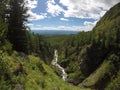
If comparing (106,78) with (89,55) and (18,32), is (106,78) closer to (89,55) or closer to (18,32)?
(89,55)

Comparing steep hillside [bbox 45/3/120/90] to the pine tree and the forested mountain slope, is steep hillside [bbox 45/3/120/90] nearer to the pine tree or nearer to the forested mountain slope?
the forested mountain slope

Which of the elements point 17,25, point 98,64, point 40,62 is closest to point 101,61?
point 98,64

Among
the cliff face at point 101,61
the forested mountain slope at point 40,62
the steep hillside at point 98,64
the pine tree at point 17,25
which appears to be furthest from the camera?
the steep hillside at point 98,64

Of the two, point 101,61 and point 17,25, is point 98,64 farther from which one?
point 17,25

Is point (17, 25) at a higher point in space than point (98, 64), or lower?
higher

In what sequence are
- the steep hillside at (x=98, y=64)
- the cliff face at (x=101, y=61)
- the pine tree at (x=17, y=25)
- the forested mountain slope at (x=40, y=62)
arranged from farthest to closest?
the steep hillside at (x=98, y=64), the cliff face at (x=101, y=61), the pine tree at (x=17, y=25), the forested mountain slope at (x=40, y=62)

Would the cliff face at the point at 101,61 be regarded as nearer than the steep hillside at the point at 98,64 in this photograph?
Yes

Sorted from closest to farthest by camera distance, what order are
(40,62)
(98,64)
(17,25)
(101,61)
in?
(40,62) < (17,25) < (101,61) < (98,64)

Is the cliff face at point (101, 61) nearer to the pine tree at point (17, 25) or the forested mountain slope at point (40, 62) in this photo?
the forested mountain slope at point (40, 62)

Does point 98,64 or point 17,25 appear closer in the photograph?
point 17,25

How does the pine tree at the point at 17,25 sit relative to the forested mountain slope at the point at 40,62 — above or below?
above

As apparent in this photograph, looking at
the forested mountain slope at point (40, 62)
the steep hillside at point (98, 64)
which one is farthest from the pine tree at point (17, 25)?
the steep hillside at point (98, 64)

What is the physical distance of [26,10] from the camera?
1625 inches

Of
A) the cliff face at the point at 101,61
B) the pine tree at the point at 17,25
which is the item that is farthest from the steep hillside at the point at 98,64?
the pine tree at the point at 17,25
